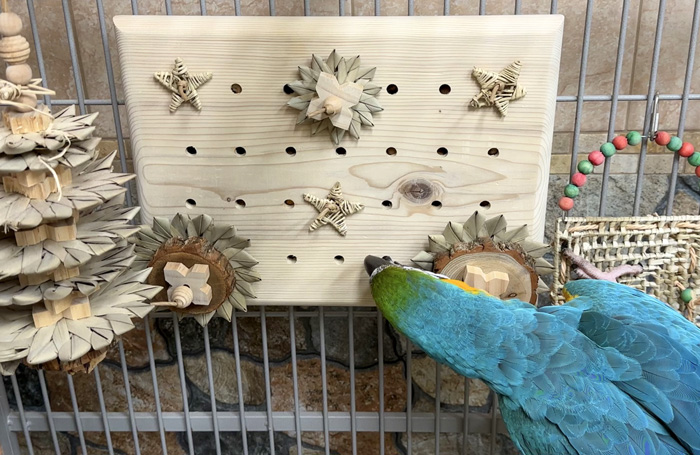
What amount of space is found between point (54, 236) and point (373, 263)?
43cm

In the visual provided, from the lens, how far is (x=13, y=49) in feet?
2.09

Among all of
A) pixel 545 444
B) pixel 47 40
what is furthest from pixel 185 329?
pixel 545 444

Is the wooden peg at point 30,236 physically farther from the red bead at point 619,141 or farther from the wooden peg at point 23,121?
the red bead at point 619,141

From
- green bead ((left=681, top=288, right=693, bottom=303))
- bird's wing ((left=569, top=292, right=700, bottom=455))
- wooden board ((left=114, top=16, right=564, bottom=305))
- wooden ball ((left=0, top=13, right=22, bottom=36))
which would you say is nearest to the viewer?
wooden ball ((left=0, top=13, right=22, bottom=36))

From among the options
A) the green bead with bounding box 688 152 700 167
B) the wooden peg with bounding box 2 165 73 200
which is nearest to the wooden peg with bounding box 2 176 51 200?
the wooden peg with bounding box 2 165 73 200

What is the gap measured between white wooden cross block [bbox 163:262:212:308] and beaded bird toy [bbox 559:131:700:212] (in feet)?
1.92

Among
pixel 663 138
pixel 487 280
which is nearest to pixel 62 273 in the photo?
pixel 487 280

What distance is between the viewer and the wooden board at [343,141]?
834 mm

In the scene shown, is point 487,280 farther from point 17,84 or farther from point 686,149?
point 17,84

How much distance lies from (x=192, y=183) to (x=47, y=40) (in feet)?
1.39

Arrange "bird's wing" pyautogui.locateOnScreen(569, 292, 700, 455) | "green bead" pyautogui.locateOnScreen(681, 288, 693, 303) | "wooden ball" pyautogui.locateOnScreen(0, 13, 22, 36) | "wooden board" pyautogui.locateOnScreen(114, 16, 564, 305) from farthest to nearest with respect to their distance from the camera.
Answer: "green bead" pyautogui.locateOnScreen(681, 288, 693, 303), "wooden board" pyautogui.locateOnScreen(114, 16, 564, 305), "bird's wing" pyautogui.locateOnScreen(569, 292, 700, 455), "wooden ball" pyautogui.locateOnScreen(0, 13, 22, 36)

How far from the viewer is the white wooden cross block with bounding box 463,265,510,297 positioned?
2.78 ft

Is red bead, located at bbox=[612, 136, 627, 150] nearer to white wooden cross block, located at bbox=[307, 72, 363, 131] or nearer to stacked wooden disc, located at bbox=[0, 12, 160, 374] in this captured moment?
white wooden cross block, located at bbox=[307, 72, 363, 131]

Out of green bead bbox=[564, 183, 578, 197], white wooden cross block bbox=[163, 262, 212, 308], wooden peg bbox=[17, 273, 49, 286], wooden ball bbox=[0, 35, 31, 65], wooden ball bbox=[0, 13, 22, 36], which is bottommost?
white wooden cross block bbox=[163, 262, 212, 308]
